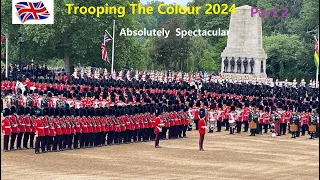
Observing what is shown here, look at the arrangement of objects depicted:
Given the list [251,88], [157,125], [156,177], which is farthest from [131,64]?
[156,177]

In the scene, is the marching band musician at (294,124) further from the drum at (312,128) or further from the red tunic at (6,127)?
the red tunic at (6,127)

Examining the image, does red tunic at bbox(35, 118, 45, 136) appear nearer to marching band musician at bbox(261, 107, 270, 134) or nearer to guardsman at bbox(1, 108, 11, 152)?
guardsman at bbox(1, 108, 11, 152)

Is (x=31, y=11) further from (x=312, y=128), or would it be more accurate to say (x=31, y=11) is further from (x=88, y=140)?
A: (x=88, y=140)

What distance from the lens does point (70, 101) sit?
37.9 m

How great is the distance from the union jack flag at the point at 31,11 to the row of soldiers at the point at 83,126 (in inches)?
1071

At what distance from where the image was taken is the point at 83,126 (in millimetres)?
27406

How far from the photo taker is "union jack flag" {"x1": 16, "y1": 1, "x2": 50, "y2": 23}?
58.4 meters

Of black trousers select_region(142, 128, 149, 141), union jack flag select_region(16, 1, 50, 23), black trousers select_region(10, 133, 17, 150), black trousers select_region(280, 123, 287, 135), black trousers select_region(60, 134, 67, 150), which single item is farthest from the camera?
union jack flag select_region(16, 1, 50, 23)


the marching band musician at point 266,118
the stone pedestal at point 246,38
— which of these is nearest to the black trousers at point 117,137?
the marching band musician at point 266,118

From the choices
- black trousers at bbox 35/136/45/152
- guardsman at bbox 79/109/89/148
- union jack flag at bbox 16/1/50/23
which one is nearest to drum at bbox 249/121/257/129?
guardsman at bbox 79/109/89/148

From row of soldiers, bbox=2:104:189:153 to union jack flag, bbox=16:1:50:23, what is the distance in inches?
1071

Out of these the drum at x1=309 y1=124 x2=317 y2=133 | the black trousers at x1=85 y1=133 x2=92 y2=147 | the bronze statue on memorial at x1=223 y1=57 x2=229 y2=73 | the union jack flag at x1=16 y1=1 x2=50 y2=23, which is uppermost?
the union jack flag at x1=16 y1=1 x2=50 y2=23

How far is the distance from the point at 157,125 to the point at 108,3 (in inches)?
1749

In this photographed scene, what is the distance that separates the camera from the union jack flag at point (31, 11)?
2300 inches
